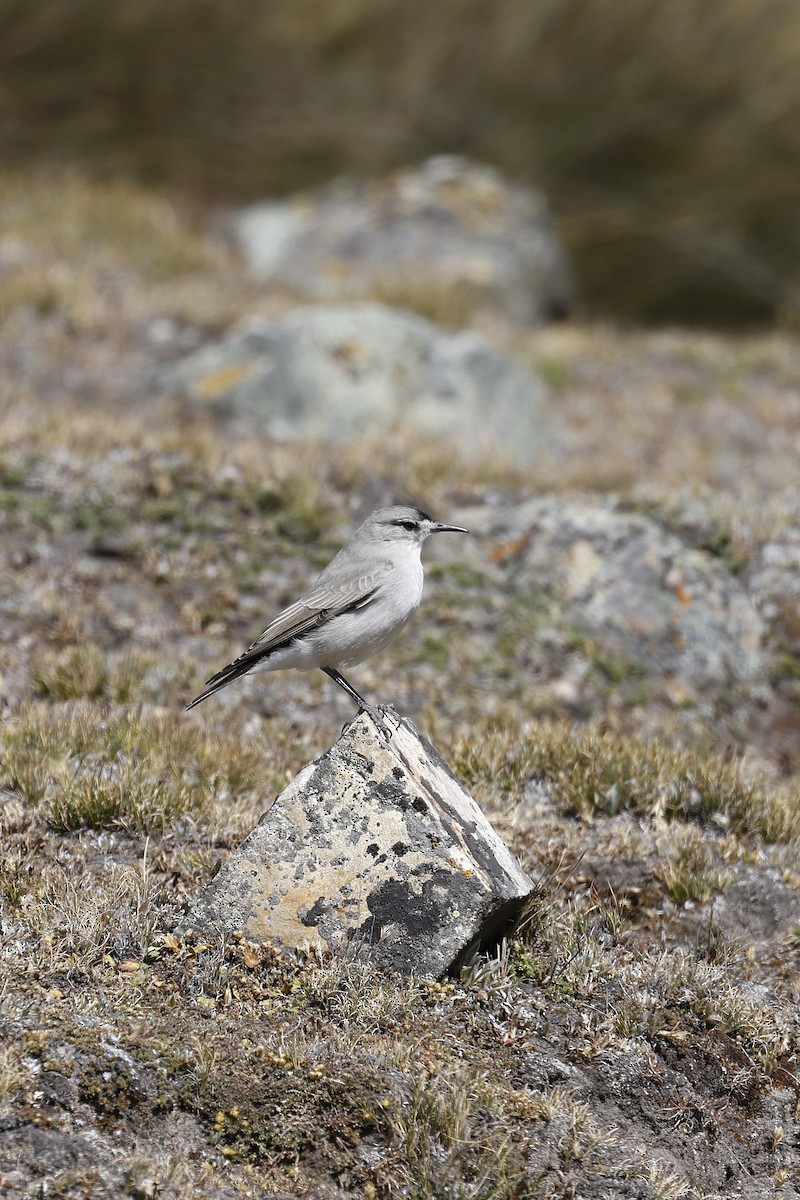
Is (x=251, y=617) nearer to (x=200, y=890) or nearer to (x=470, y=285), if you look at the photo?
(x=200, y=890)

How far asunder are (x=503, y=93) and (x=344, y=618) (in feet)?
45.5

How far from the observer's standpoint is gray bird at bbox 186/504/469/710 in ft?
20.3

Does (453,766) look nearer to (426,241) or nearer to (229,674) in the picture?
(229,674)

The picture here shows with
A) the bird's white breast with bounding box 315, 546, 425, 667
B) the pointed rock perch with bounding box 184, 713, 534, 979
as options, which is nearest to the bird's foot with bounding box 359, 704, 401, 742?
the pointed rock perch with bounding box 184, 713, 534, 979

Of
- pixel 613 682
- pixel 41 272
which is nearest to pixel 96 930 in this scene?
pixel 613 682

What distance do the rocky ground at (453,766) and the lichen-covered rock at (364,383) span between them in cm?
44

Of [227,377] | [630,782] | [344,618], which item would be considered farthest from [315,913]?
[227,377]

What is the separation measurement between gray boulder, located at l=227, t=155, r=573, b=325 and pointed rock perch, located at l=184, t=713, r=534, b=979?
13513mm

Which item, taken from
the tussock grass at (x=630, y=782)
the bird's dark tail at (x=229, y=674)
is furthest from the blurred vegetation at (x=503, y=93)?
the bird's dark tail at (x=229, y=674)

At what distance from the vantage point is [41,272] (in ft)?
50.2

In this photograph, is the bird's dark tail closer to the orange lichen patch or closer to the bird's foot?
the bird's foot

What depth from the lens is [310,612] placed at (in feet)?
20.9

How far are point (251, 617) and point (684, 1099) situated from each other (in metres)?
5.58

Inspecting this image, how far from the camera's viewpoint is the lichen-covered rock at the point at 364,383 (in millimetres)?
13312
